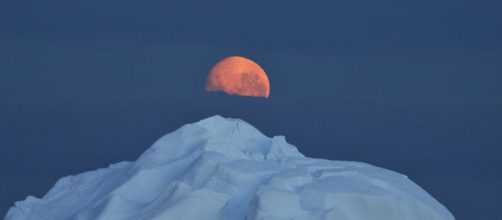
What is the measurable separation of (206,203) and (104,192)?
2.94 m

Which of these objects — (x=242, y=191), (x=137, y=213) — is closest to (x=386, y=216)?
(x=242, y=191)

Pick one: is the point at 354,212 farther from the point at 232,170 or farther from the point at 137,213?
the point at 137,213

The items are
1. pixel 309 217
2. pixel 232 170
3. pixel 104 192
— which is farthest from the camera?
pixel 104 192

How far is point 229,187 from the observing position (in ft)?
68.6

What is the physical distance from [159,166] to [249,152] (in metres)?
1.57

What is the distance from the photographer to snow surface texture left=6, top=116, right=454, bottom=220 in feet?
66.3

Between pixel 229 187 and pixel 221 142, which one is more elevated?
pixel 221 142

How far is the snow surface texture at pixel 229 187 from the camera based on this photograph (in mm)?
20203

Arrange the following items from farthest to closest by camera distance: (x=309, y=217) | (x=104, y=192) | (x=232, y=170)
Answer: (x=104, y=192) → (x=232, y=170) → (x=309, y=217)

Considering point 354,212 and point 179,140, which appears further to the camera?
point 179,140

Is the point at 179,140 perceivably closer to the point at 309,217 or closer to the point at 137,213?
the point at 137,213

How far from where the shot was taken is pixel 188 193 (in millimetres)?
20641

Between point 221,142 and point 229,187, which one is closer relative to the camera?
point 229,187

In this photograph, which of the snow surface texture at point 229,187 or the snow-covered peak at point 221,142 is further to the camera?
the snow-covered peak at point 221,142
